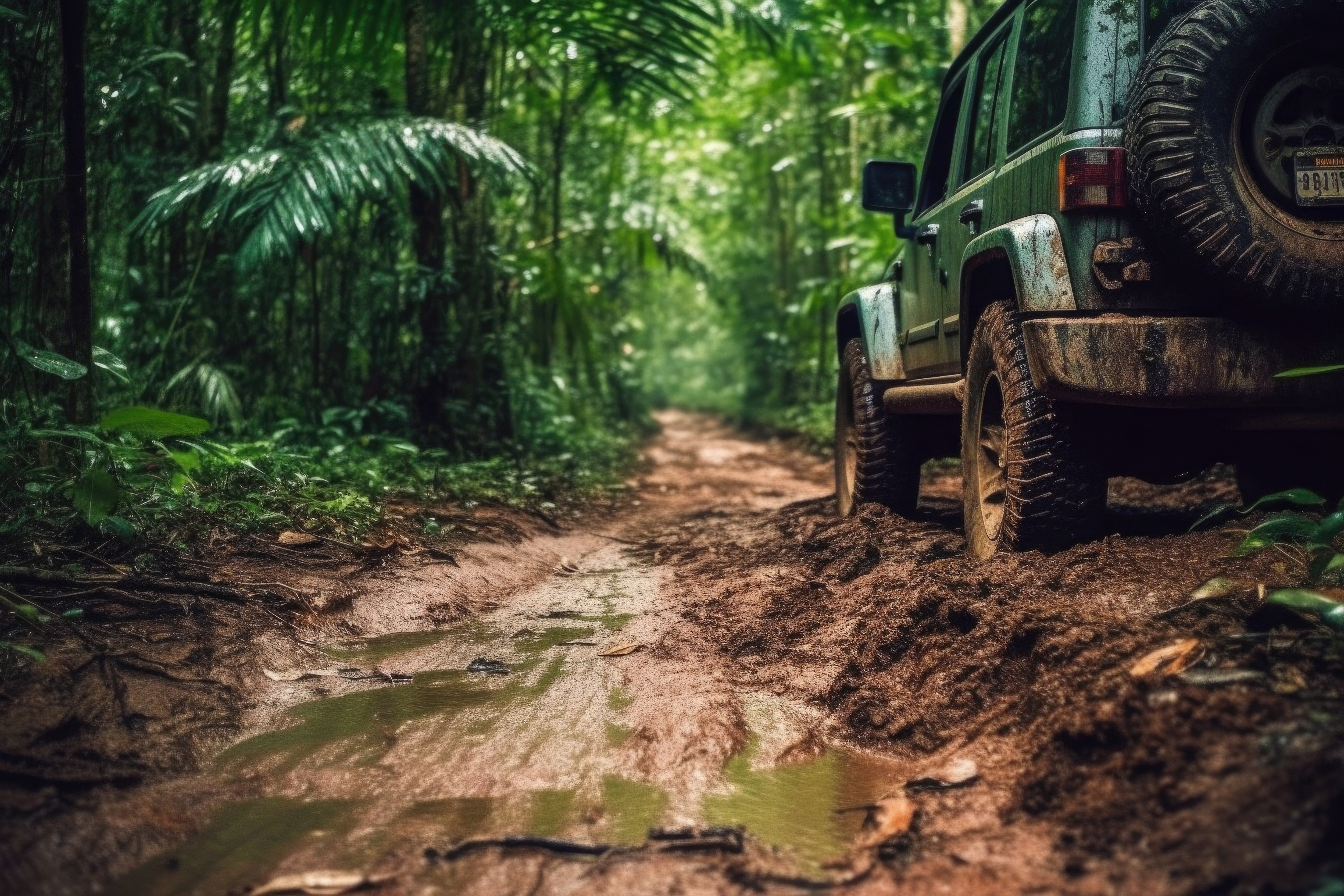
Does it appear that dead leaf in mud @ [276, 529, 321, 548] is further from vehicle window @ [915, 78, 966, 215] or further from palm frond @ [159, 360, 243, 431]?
vehicle window @ [915, 78, 966, 215]

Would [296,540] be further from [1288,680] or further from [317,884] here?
[1288,680]

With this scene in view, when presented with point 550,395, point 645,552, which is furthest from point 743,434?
point 645,552

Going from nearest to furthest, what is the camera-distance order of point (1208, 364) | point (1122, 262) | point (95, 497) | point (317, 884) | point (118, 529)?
1. point (317, 884)
2. point (1208, 364)
3. point (1122, 262)
4. point (95, 497)
5. point (118, 529)

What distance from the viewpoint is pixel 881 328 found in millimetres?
5566

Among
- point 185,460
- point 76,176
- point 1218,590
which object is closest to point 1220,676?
point 1218,590

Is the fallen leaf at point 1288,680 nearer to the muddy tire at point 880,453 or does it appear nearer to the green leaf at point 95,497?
the muddy tire at point 880,453

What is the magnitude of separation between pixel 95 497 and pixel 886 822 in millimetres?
2887

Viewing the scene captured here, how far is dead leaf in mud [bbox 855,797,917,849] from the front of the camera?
7.09ft

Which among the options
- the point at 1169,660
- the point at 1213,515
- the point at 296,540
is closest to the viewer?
the point at 1169,660

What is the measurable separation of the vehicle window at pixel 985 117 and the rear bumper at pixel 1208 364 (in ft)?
4.46

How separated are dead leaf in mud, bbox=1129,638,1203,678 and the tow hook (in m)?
1.18

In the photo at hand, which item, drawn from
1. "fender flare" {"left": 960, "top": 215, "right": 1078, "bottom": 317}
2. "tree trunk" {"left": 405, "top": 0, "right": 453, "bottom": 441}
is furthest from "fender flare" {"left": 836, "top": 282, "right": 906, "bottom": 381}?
"tree trunk" {"left": 405, "top": 0, "right": 453, "bottom": 441}

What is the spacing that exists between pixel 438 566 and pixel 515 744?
86.3 inches

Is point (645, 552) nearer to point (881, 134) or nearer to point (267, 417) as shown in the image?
point (267, 417)
